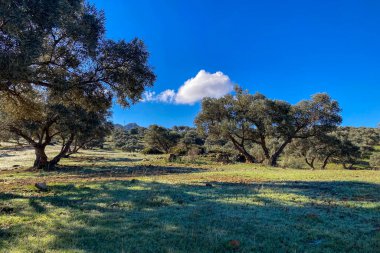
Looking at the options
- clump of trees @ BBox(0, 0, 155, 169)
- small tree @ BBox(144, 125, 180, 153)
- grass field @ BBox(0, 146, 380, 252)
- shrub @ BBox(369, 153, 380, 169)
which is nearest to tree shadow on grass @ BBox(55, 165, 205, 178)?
clump of trees @ BBox(0, 0, 155, 169)

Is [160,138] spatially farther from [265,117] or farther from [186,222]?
[186,222]

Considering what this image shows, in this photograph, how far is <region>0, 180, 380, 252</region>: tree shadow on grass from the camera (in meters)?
7.04

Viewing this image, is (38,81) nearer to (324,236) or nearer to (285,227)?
(285,227)

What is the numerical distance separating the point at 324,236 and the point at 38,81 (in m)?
13.8

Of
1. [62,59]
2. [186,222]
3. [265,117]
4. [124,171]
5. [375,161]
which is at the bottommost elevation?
[186,222]

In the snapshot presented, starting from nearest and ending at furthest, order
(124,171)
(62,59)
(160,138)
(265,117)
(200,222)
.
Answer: (200,222), (62,59), (124,171), (265,117), (160,138)

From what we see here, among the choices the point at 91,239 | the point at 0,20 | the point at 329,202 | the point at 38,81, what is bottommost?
the point at 91,239

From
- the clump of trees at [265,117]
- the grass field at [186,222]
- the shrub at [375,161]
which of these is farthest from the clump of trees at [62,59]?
the shrub at [375,161]

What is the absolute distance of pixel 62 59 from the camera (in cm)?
1578

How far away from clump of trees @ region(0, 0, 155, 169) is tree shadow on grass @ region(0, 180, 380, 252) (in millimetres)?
5578

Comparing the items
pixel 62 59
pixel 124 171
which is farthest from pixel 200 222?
pixel 124 171

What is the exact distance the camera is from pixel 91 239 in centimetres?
737

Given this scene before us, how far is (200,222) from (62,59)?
1173 centimetres

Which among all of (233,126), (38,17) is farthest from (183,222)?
(233,126)
